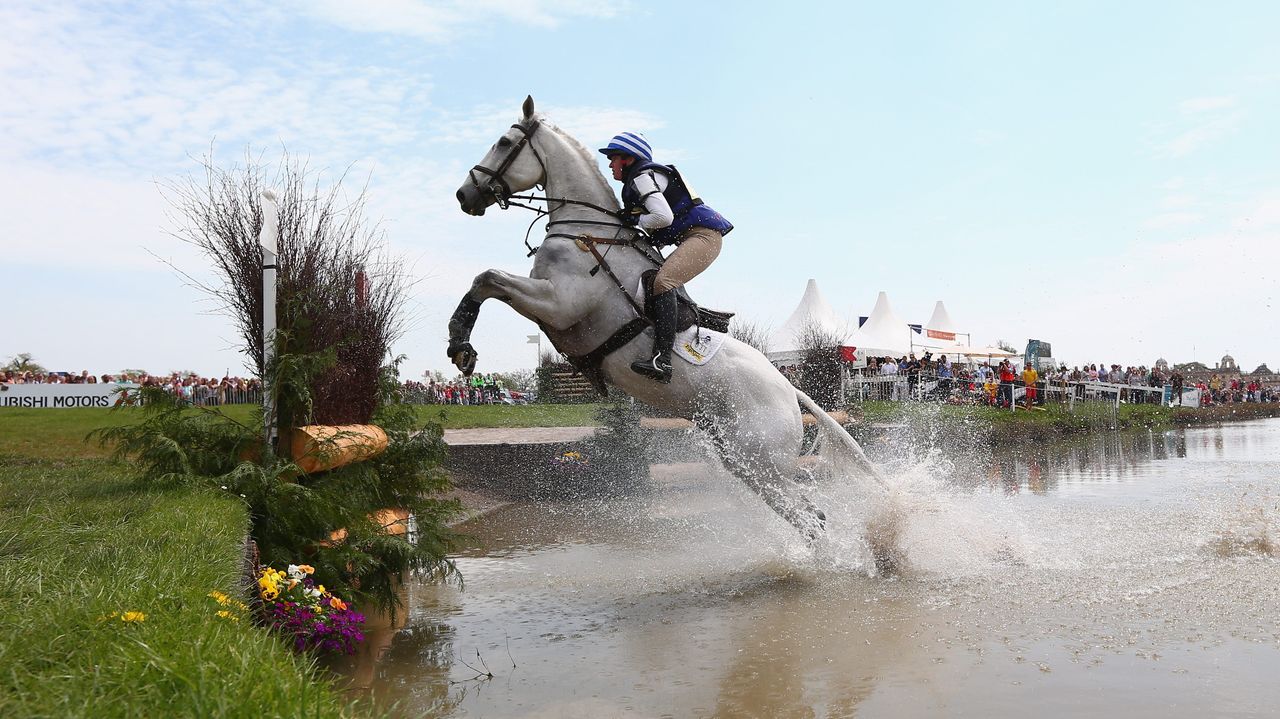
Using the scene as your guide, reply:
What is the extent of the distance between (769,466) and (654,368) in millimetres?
1089

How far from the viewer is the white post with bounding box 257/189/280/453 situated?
511cm

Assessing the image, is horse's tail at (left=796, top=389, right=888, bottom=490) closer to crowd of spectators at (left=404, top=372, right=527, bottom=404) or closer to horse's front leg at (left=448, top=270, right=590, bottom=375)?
horse's front leg at (left=448, top=270, right=590, bottom=375)

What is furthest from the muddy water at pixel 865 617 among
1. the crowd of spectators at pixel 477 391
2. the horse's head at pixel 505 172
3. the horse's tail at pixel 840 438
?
the crowd of spectators at pixel 477 391

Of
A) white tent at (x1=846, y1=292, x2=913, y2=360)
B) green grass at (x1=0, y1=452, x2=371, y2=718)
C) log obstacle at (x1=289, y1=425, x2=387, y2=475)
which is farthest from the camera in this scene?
white tent at (x1=846, y1=292, x2=913, y2=360)

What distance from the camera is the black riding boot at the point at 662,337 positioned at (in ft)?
18.2

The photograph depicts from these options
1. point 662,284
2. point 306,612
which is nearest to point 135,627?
point 306,612

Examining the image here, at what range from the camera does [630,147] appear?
5.66 metres

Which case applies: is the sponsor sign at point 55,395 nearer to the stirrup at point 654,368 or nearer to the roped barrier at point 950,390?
the roped barrier at point 950,390

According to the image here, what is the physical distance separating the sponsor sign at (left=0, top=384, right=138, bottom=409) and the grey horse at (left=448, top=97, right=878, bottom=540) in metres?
19.2

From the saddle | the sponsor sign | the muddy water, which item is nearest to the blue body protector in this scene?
the saddle

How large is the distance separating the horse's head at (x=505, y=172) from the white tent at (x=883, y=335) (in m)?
22.5

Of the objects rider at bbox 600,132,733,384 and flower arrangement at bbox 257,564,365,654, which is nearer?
flower arrangement at bbox 257,564,365,654

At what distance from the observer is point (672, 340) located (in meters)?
5.57

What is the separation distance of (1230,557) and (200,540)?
605 cm
